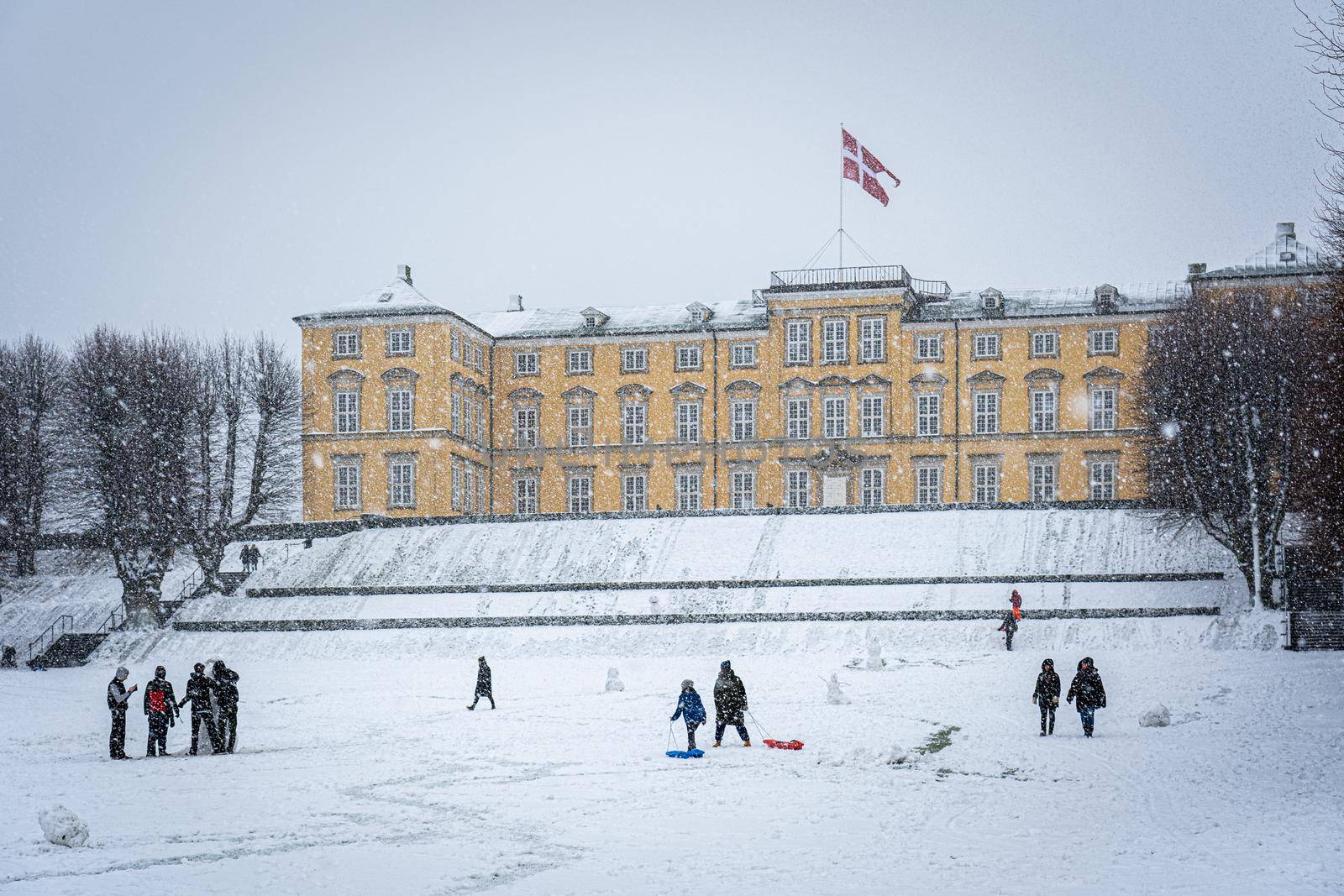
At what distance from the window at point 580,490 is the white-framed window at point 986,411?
18.3 meters

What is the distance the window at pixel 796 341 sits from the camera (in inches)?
2665

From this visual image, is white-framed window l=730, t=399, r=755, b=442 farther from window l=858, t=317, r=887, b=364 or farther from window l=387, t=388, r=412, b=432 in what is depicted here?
window l=387, t=388, r=412, b=432

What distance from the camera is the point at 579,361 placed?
71.0m

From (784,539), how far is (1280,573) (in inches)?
754

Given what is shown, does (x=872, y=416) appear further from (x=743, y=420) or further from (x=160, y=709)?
(x=160, y=709)

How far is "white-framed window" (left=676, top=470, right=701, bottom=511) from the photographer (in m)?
69.1

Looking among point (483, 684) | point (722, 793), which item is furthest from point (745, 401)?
point (722, 793)

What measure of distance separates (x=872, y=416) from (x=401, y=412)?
70.2 ft

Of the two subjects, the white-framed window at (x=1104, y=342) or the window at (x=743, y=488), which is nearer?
the white-framed window at (x=1104, y=342)

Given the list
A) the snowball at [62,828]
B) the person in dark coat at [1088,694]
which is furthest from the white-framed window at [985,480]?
the snowball at [62,828]

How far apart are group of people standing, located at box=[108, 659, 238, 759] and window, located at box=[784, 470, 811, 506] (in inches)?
1774

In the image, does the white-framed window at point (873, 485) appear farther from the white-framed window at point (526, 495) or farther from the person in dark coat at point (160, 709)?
the person in dark coat at point (160, 709)

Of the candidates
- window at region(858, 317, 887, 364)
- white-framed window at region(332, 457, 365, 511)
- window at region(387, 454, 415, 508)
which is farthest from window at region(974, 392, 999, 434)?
white-framed window at region(332, 457, 365, 511)

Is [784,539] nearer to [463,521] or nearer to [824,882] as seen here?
[463,521]
